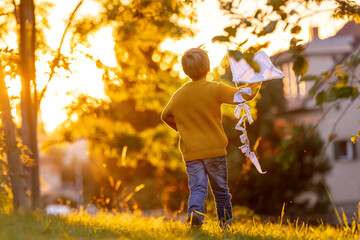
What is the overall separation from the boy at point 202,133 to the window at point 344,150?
87.4ft

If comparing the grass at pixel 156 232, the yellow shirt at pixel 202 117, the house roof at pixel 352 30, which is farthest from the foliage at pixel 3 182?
the house roof at pixel 352 30

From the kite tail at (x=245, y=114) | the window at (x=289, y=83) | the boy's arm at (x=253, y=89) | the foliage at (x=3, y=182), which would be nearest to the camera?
the boy's arm at (x=253, y=89)

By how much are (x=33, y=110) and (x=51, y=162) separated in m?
73.4

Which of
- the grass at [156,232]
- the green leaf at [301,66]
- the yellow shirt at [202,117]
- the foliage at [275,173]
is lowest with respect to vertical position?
the foliage at [275,173]

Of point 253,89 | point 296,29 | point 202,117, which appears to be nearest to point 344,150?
point 202,117

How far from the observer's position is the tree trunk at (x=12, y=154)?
20.1 feet

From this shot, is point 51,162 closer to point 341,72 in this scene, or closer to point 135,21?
point 135,21

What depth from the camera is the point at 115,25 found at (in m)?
9.90

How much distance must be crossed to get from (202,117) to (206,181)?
53 centimetres

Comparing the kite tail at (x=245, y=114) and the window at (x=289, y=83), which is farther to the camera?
the window at (x=289, y=83)

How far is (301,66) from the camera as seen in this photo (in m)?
2.61

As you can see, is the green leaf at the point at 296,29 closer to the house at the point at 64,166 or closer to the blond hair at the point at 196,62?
the blond hair at the point at 196,62

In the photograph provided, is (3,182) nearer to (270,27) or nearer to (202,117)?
(202,117)

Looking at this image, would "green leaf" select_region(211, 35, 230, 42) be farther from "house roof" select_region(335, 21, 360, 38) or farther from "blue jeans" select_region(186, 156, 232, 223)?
"house roof" select_region(335, 21, 360, 38)
